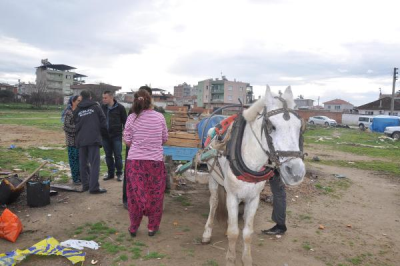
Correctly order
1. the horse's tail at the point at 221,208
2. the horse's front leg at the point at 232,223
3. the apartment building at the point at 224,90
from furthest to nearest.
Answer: the apartment building at the point at 224,90 < the horse's tail at the point at 221,208 < the horse's front leg at the point at 232,223

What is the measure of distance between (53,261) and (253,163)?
261cm

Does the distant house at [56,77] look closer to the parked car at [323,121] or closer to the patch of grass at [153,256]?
the parked car at [323,121]

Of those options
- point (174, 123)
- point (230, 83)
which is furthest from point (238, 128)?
point (230, 83)

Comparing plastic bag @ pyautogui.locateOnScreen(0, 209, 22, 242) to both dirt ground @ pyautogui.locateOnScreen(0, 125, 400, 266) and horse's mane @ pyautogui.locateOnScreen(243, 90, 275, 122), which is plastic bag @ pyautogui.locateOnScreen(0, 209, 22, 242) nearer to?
dirt ground @ pyautogui.locateOnScreen(0, 125, 400, 266)

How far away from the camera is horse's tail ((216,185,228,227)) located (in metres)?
4.22

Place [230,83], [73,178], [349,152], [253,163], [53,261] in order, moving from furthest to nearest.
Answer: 1. [230,83]
2. [349,152]
3. [73,178]
4. [53,261]
5. [253,163]

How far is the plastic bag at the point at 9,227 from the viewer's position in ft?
12.4

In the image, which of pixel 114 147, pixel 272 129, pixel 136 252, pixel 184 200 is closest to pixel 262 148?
pixel 272 129

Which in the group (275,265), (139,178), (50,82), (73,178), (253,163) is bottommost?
(275,265)

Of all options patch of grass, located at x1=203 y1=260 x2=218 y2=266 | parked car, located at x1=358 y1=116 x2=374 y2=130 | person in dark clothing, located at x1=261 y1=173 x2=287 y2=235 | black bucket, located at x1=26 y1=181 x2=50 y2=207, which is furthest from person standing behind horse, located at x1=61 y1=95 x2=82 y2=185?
parked car, located at x1=358 y1=116 x2=374 y2=130

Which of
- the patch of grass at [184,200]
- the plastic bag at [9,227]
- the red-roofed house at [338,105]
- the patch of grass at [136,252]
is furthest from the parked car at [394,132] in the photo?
the red-roofed house at [338,105]

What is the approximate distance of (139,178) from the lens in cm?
392

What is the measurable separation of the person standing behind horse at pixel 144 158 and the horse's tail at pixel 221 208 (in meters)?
0.89

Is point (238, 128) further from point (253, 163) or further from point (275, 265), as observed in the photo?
point (275, 265)
